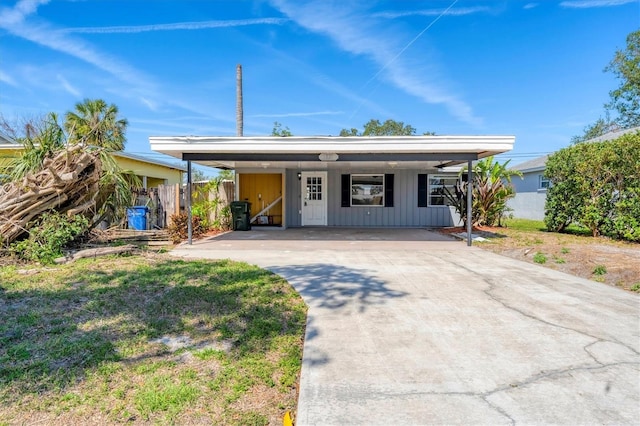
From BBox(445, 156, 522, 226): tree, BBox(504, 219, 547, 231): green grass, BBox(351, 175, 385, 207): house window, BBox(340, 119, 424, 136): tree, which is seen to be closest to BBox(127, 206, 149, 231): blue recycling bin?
BBox(351, 175, 385, 207): house window

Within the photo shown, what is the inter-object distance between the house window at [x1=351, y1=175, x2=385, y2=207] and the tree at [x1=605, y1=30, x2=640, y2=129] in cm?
2541

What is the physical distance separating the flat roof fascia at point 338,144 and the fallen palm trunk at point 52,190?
179 centimetres

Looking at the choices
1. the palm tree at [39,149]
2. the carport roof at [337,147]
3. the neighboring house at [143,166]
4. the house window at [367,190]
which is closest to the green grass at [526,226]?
the house window at [367,190]

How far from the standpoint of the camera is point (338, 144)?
349 inches

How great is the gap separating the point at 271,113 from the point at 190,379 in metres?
26.9

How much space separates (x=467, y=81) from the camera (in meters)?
20.8

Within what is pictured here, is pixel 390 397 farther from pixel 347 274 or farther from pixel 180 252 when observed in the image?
pixel 180 252

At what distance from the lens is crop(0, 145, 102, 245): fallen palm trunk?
684cm

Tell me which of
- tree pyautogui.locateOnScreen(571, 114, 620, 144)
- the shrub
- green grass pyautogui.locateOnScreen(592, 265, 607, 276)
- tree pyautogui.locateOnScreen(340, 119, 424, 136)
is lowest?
green grass pyautogui.locateOnScreen(592, 265, 607, 276)

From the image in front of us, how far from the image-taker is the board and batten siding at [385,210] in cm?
1435

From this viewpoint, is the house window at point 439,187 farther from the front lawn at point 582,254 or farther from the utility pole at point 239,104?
the utility pole at point 239,104

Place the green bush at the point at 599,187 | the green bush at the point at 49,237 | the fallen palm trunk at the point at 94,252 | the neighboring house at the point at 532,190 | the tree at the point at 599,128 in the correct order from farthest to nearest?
1. the tree at the point at 599,128
2. the neighboring house at the point at 532,190
3. the green bush at the point at 599,187
4. the fallen palm trunk at the point at 94,252
5. the green bush at the point at 49,237

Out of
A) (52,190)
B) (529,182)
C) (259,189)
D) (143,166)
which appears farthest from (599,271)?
(143,166)

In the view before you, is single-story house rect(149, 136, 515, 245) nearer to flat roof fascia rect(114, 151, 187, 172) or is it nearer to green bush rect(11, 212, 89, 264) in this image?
flat roof fascia rect(114, 151, 187, 172)
